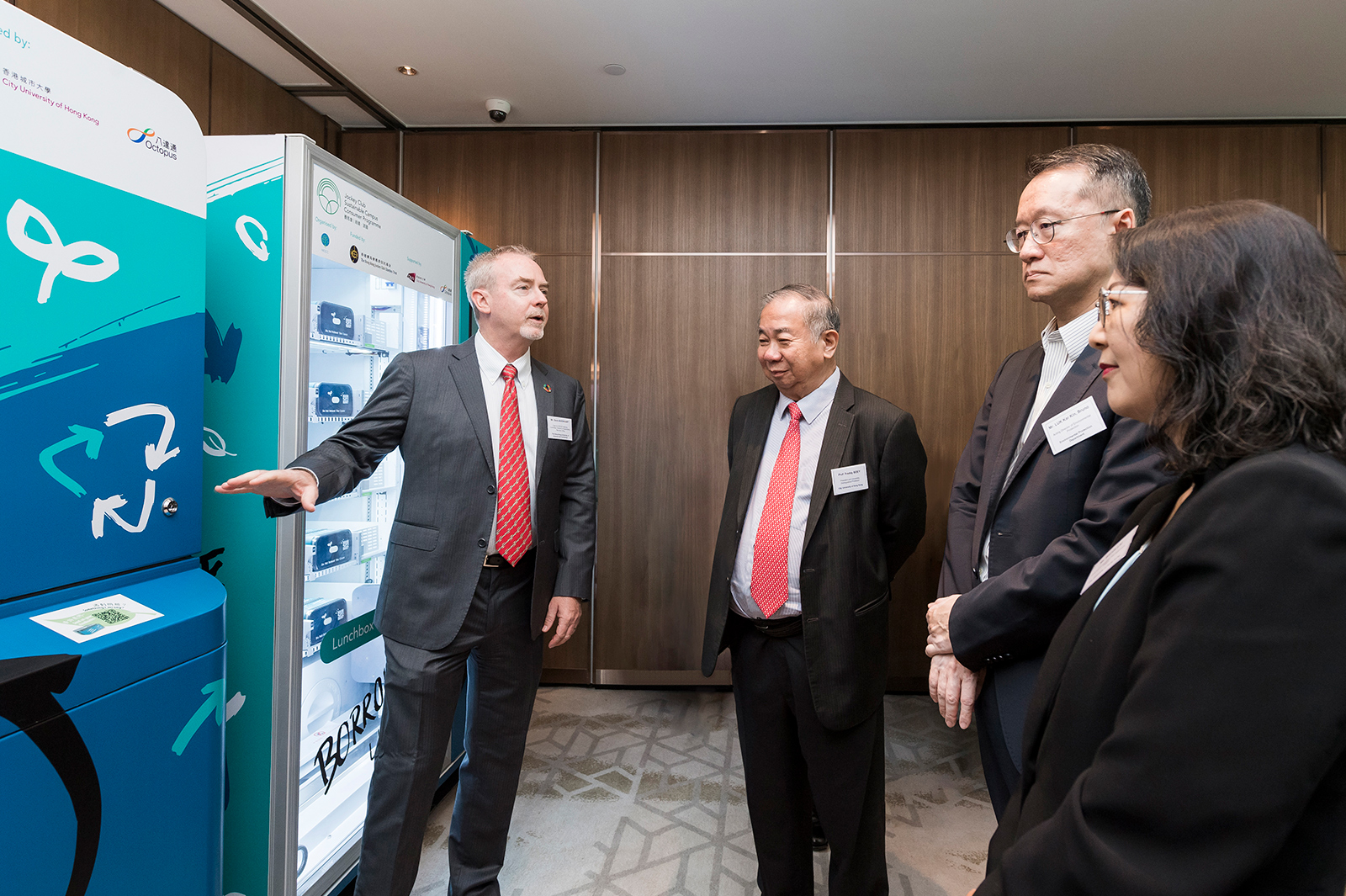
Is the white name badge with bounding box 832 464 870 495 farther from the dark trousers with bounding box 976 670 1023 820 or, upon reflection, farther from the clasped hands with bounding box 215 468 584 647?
the clasped hands with bounding box 215 468 584 647

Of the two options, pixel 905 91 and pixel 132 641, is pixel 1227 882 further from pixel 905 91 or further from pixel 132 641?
pixel 905 91

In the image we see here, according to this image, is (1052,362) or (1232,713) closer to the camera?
(1232,713)

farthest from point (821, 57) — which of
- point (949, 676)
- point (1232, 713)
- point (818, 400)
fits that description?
point (1232, 713)

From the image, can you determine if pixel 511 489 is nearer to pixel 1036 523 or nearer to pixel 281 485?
pixel 281 485

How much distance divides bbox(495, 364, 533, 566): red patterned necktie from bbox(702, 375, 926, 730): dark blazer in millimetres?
566

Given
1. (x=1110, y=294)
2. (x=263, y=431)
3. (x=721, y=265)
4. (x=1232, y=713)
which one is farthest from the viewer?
(x=721, y=265)

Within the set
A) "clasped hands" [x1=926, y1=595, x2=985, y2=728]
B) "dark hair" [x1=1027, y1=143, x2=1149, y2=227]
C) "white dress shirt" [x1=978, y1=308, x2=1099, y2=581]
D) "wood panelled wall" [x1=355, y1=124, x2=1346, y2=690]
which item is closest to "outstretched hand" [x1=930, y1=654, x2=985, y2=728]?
"clasped hands" [x1=926, y1=595, x2=985, y2=728]

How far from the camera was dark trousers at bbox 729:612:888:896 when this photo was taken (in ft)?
5.78

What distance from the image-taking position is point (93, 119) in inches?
47.4

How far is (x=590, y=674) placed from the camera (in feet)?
12.0

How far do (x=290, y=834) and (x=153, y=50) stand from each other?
268 centimetres

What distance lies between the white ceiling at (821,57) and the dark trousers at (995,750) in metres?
2.40

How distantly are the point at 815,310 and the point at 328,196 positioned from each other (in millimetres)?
1359

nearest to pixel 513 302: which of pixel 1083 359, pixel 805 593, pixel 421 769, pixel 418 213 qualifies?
pixel 418 213
